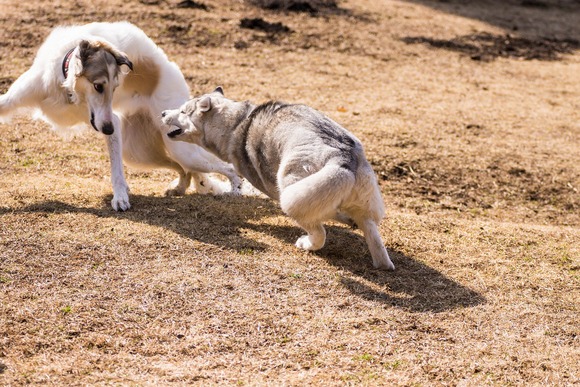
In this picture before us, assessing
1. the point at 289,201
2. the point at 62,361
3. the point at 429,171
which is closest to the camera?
the point at 62,361

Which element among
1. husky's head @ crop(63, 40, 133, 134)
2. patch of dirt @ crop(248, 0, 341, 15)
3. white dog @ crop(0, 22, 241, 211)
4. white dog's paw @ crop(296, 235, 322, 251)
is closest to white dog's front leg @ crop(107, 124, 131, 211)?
white dog @ crop(0, 22, 241, 211)

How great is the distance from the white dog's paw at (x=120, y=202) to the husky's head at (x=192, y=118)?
2.16 ft

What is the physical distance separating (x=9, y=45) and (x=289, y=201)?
24.2ft

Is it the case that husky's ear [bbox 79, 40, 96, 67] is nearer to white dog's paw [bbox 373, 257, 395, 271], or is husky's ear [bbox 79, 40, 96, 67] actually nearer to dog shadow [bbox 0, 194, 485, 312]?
dog shadow [bbox 0, 194, 485, 312]

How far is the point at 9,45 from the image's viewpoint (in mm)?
11180

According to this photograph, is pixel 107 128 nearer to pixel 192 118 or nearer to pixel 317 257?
pixel 192 118

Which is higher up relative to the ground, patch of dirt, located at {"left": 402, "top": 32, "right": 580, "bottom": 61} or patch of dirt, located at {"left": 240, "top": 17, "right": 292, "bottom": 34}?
patch of dirt, located at {"left": 240, "top": 17, "right": 292, "bottom": 34}

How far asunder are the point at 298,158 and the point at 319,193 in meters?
0.54

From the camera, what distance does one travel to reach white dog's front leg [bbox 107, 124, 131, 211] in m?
6.68

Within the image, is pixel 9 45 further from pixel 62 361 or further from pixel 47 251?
pixel 62 361

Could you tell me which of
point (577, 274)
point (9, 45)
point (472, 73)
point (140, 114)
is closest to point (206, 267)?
point (140, 114)

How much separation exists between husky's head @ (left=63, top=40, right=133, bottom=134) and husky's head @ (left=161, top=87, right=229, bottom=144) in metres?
0.52

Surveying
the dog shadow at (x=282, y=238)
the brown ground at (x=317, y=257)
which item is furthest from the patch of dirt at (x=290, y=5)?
the dog shadow at (x=282, y=238)

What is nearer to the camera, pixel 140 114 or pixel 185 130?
pixel 185 130
